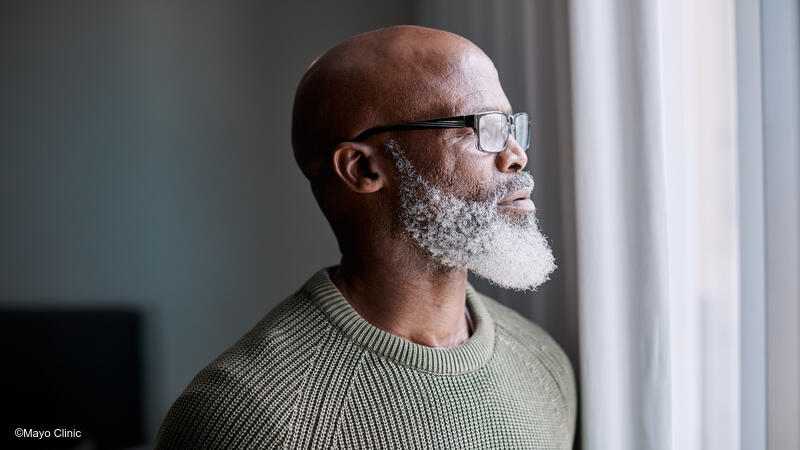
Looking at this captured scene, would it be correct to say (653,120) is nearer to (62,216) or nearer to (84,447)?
(62,216)

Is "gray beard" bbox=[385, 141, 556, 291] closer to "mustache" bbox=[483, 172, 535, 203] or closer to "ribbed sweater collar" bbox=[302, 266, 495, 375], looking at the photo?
"mustache" bbox=[483, 172, 535, 203]

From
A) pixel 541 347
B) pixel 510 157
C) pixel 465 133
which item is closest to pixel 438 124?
pixel 465 133

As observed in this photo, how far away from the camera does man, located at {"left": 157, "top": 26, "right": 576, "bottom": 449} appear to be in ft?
3.27

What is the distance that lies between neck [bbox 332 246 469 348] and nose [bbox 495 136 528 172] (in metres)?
0.22

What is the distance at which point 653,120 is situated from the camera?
1.07 metres

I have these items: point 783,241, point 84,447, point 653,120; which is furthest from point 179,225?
point 783,241

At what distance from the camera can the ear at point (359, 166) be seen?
41.9 inches

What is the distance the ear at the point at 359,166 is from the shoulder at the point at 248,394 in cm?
27

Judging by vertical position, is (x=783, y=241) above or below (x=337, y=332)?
above

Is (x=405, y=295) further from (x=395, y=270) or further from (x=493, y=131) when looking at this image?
(x=493, y=131)

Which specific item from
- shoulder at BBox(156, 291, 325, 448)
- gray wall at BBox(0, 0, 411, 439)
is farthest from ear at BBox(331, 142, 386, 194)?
gray wall at BBox(0, 0, 411, 439)

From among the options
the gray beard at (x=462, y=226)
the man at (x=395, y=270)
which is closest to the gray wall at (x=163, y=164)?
the man at (x=395, y=270)

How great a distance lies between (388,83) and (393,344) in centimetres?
47

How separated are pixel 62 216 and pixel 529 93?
1.47 meters
